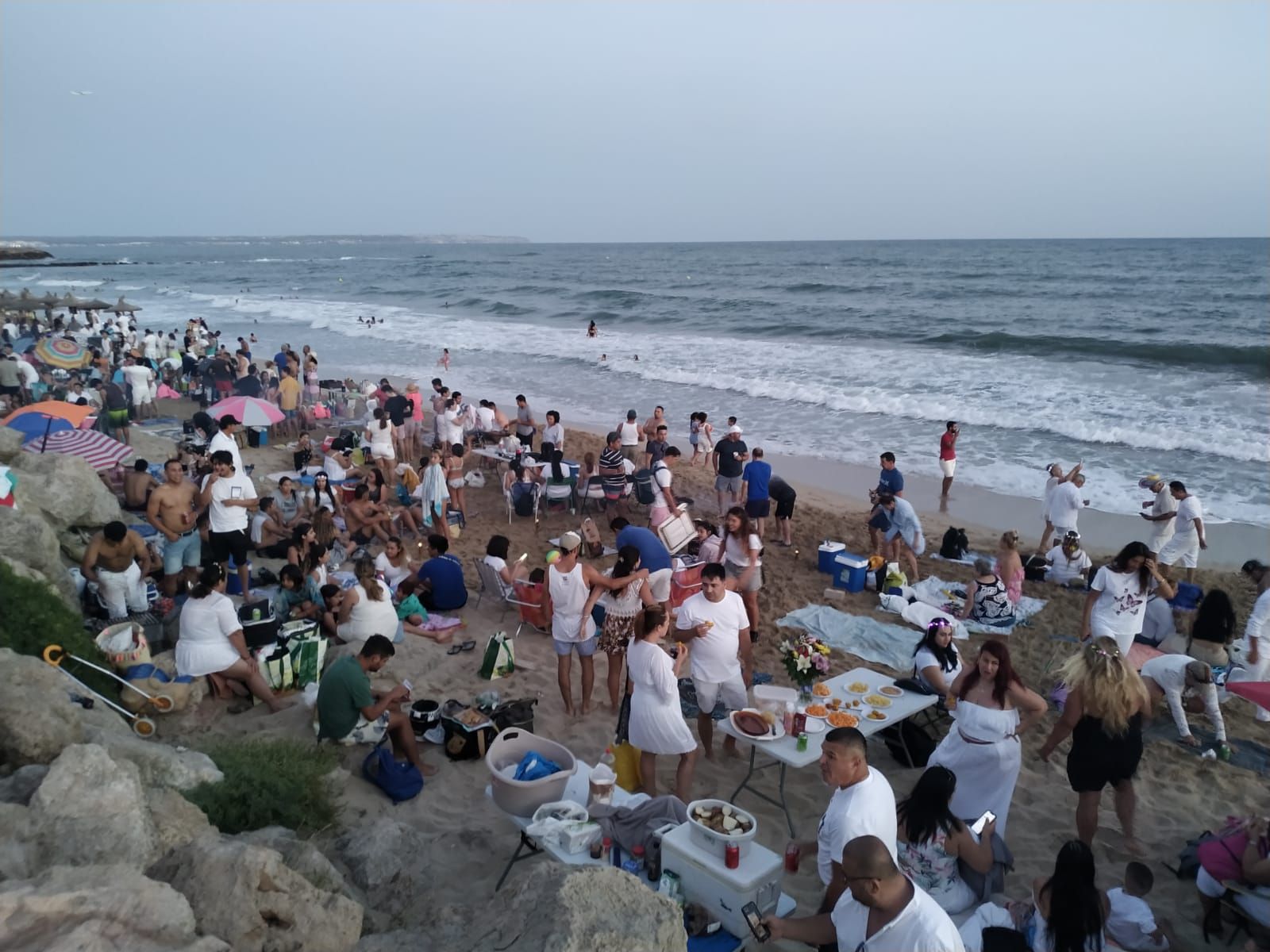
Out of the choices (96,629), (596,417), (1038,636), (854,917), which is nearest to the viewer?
(854,917)

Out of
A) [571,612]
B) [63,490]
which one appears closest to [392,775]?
[571,612]

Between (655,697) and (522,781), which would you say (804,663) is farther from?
(522,781)

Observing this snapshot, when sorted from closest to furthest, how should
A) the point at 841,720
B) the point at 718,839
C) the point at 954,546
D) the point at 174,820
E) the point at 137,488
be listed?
the point at 174,820 → the point at 718,839 → the point at 841,720 → the point at 137,488 → the point at 954,546

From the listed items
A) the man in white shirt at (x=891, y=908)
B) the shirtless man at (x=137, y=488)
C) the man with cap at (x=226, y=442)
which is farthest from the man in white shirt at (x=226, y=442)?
the man in white shirt at (x=891, y=908)

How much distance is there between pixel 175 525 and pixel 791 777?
650 cm

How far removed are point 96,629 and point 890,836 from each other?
6898 mm

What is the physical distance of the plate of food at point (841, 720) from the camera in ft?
17.2

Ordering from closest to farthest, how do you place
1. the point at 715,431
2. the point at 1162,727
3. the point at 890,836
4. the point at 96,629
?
the point at 890,836, the point at 1162,727, the point at 96,629, the point at 715,431

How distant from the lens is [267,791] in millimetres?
4547

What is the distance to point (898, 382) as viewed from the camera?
72.7 feet

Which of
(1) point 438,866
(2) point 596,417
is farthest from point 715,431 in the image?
(1) point 438,866

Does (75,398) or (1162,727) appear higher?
(75,398)

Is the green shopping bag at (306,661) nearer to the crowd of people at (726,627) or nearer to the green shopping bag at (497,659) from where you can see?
the crowd of people at (726,627)

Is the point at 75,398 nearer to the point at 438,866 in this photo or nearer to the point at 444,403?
the point at 444,403
